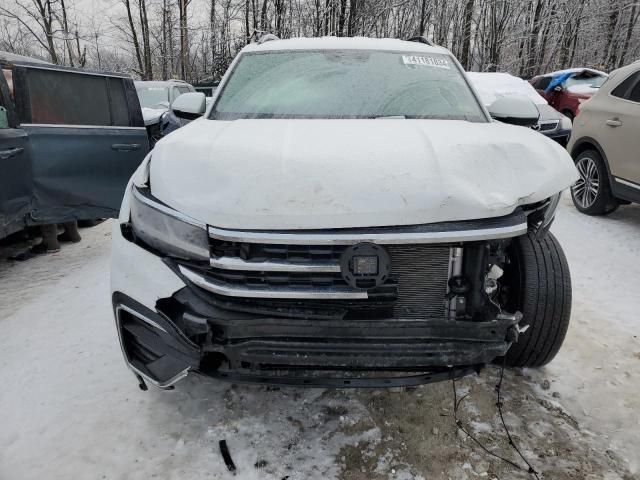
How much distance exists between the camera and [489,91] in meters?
8.78

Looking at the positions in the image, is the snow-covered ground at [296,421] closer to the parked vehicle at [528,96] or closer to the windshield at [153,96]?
the parked vehicle at [528,96]

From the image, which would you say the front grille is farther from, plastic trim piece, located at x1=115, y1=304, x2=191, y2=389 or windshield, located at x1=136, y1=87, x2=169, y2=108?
windshield, located at x1=136, y1=87, x2=169, y2=108

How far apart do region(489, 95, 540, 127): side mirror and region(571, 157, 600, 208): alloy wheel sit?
2841 millimetres

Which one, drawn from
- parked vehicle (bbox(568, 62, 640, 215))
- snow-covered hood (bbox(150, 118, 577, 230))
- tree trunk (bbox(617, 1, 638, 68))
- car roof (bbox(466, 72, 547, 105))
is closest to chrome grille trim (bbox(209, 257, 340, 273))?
snow-covered hood (bbox(150, 118, 577, 230))

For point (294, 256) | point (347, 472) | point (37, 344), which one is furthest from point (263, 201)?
point (37, 344)

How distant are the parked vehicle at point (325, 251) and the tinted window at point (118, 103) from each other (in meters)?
2.84

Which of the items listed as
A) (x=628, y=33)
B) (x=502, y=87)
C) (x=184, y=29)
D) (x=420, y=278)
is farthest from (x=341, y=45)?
(x=628, y=33)

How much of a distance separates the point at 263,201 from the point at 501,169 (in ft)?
3.08

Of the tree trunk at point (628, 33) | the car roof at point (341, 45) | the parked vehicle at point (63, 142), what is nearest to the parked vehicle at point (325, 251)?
the car roof at point (341, 45)

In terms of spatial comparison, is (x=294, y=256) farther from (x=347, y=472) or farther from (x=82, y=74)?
(x=82, y=74)

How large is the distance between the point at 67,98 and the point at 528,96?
7412 millimetres

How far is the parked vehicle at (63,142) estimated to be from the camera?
3781 millimetres

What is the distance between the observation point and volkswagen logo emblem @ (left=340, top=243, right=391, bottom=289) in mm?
1709

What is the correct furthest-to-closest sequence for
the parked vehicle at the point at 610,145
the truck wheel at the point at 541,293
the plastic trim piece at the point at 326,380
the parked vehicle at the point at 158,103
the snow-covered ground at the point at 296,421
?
the parked vehicle at the point at 158,103 < the parked vehicle at the point at 610,145 < the truck wheel at the point at 541,293 < the snow-covered ground at the point at 296,421 < the plastic trim piece at the point at 326,380
